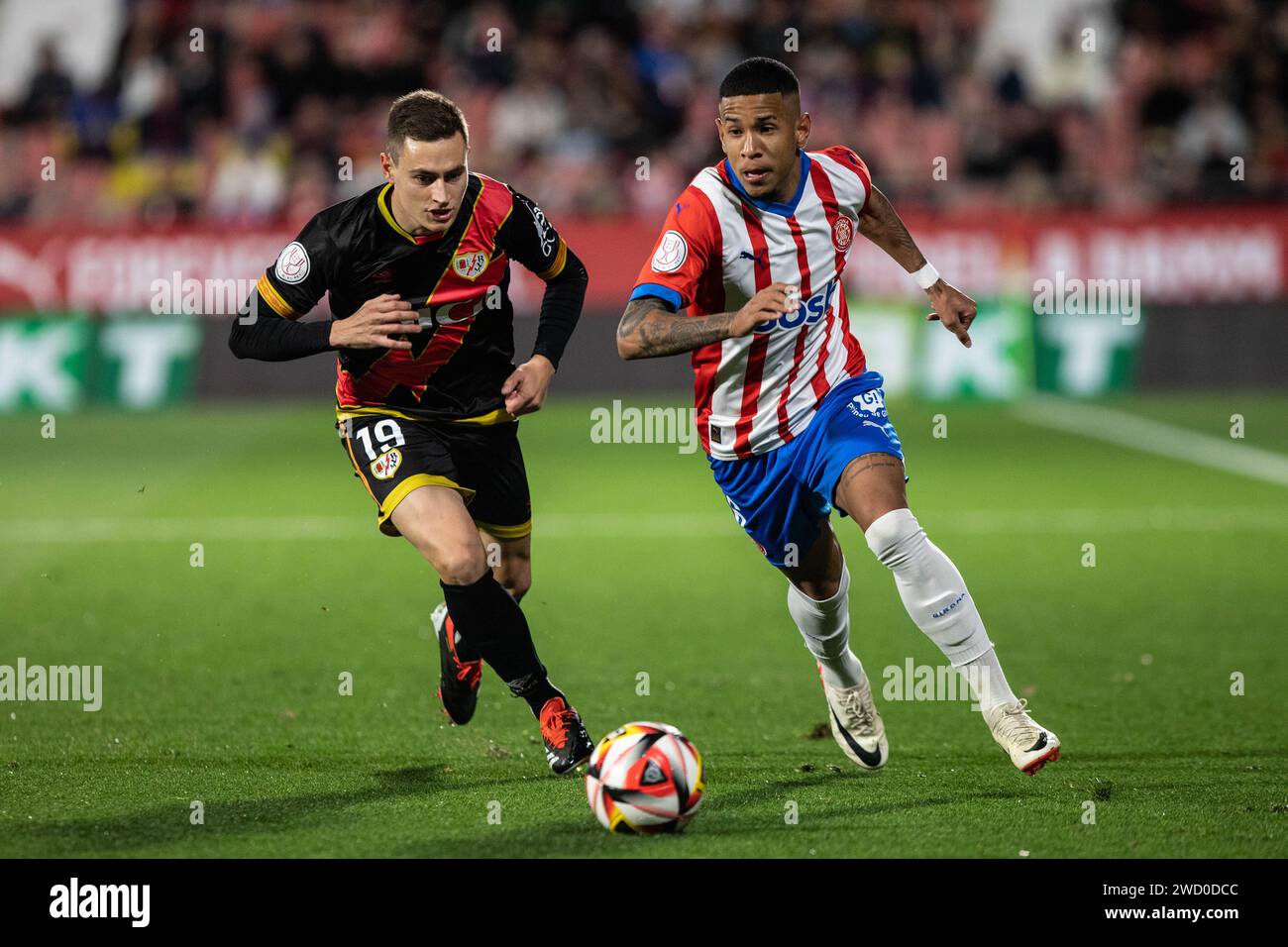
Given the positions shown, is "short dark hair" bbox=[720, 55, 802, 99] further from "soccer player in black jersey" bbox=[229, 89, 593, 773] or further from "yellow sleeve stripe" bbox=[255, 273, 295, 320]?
"yellow sleeve stripe" bbox=[255, 273, 295, 320]

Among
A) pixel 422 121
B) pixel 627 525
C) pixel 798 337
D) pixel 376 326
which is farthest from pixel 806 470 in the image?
pixel 627 525

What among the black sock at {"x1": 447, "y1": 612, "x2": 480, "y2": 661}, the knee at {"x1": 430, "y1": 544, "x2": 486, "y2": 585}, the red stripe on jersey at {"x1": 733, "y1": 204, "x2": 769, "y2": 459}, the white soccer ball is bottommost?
the white soccer ball

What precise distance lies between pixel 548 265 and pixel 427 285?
523mm

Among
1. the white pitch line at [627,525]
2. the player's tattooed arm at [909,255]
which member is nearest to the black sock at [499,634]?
the player's tattooed arm at [909,255]

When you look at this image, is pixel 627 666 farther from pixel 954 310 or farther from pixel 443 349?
pixel 954 310

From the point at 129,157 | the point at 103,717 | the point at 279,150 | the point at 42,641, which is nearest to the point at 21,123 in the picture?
the point at 129,157

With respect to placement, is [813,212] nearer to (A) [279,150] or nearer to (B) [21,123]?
(A) [279,150]

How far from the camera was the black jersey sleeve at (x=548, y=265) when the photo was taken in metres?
6.02

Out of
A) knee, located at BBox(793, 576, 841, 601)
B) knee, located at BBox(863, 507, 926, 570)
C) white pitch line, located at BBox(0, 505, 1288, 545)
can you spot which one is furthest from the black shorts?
white pitch line, located at BBox(0, 505, 1288, 545)

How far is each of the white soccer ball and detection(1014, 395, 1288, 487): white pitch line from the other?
30.0 feet

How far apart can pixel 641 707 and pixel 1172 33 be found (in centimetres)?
1696

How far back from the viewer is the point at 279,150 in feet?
64.5

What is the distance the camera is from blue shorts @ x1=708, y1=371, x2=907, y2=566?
218 inches

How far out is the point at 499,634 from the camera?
562 centimetres
